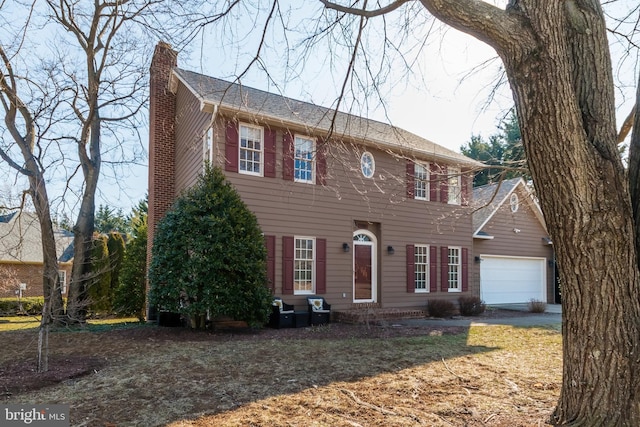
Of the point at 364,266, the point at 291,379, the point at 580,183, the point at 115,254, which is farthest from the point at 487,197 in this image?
the point at 580,183

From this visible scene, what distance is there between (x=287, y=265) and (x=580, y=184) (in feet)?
30.1

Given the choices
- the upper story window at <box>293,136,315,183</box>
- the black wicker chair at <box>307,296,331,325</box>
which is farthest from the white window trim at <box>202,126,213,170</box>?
the black wicker chair at <box>307,296,331,325</box>

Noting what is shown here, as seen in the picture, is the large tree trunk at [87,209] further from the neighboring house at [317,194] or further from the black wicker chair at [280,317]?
the black wicker chair at [280,317]

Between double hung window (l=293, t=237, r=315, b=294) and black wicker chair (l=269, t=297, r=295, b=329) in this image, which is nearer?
black wicker chair (l=269, t=297, r=295, b=329)

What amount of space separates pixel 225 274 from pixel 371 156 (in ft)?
20.2

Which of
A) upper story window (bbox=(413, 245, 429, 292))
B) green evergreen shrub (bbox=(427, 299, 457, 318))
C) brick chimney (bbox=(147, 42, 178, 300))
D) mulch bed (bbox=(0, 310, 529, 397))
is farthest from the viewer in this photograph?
upper story window (bbox=(413, 245, 429, 292))

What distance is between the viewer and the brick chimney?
529 inches

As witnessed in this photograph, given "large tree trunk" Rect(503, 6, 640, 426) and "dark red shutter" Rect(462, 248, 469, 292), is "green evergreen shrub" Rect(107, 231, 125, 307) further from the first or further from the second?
"large tree trunk" Rect(503, 6, 640, 426)

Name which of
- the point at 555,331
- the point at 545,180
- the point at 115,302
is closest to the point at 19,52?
the point at 115,302

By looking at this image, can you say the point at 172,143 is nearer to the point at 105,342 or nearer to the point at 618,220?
the point at 105,342

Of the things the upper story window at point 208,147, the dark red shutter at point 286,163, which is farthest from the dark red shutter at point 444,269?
the upper story window at point 208,147

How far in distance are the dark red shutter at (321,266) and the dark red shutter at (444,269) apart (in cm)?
469

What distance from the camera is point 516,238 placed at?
18.5 meters

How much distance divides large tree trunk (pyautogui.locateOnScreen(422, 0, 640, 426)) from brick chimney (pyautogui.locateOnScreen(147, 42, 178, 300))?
1173cm
